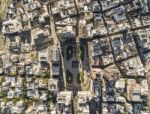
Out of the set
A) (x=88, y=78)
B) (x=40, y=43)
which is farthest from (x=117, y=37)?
(x=40, y=43)

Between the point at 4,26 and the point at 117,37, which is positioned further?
the point at 4,26

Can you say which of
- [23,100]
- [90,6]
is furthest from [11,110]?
[90,6]

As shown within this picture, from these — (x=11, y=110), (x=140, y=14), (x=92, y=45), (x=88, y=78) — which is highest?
(x=140, y=14)

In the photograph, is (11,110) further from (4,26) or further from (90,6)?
(90,6)

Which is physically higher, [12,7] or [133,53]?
[12,7]

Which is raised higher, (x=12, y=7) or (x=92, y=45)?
(x=12, y=7)

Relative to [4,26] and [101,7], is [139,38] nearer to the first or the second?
[101,7]
